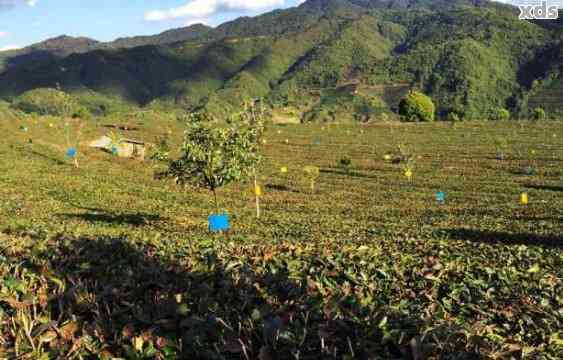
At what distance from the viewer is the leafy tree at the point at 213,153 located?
92.4 feet

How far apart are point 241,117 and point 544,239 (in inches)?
728

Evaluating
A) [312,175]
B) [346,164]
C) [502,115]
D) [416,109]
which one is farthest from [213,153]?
[502,115]

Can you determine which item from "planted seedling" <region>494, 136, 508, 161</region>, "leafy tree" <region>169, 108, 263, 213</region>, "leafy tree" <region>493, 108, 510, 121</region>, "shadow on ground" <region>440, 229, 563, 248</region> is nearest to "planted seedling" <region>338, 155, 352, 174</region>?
"planted seedling" <region>494, 136, 508, 161</region>

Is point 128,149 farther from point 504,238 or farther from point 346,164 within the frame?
point 504,238

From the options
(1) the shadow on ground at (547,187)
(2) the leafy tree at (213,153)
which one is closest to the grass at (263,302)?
(2) the leafy tree at (213,153)

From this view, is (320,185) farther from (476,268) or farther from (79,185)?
(476,268)

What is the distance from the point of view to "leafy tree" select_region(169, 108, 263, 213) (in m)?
28.2

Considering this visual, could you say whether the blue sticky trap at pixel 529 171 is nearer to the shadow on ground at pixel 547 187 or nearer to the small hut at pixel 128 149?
the shadow on ground at pixel 547 187

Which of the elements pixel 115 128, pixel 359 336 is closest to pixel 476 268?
pixel 359 336

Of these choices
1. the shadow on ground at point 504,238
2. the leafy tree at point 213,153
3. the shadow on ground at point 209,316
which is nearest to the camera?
the shadow on ground at point 209,316

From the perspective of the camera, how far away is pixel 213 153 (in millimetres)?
28141

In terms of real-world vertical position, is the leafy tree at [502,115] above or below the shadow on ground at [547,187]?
above

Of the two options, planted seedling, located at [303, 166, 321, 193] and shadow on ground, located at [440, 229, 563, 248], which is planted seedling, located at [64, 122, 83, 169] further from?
shadow on ground, located at [440, 229, 563, 248]

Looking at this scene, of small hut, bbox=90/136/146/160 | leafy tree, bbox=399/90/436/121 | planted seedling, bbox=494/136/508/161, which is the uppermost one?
leafy tree, bbox=399/90/436/121
